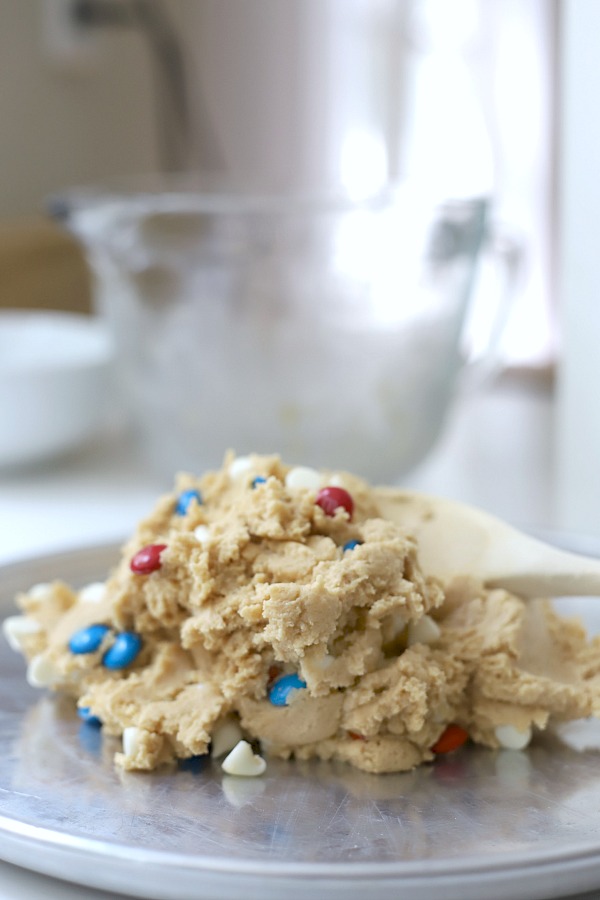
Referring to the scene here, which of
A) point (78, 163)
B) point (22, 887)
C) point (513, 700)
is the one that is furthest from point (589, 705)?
point (78, 163)

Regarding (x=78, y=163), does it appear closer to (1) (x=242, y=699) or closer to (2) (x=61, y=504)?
(2) (x=61, y=504)

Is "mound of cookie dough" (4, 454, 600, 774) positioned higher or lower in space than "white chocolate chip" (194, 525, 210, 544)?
lower

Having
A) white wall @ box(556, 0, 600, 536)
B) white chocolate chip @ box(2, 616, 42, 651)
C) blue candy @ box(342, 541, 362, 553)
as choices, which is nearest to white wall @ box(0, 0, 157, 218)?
white wall @ box(556, 0, 600, 536)

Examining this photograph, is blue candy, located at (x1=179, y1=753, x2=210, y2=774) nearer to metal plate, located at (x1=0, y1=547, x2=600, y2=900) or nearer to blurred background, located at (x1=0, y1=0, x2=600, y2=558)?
metal plate, located at (x1=0, y1=547, x2=600, y2=900)

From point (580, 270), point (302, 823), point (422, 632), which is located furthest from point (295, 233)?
point (302, 823)

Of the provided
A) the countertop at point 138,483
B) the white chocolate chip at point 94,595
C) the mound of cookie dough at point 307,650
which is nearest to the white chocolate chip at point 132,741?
the mound of cookie dough at point 307,650

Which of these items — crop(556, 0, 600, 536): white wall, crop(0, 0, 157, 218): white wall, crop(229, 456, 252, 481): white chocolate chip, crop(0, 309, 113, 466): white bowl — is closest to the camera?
crop(229, 456, 252, 481): white chocolate chip

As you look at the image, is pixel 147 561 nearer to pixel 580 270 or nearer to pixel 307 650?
pixel 307 650

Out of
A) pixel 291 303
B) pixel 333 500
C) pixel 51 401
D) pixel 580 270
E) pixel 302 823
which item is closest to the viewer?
pixel 302 823

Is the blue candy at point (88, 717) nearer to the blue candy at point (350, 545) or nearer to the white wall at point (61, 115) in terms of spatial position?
the blue candy at point (350, 545)
